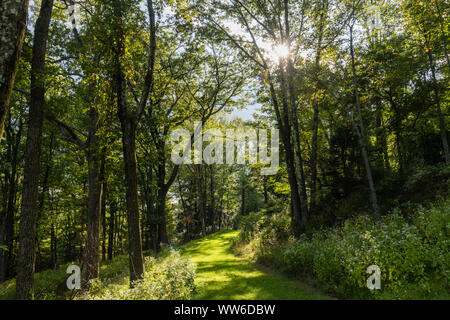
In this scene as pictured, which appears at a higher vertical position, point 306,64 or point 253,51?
point 253,51

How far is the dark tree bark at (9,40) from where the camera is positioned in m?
3.21

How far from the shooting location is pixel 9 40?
326 cm

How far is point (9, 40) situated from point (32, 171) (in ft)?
15.4

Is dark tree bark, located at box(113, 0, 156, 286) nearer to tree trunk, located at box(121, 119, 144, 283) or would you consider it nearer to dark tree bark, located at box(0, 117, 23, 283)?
tree trunk, located at box(121, 119, 144, 283)

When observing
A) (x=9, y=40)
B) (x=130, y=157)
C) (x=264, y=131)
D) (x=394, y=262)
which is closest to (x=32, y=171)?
(x=130, y=157)

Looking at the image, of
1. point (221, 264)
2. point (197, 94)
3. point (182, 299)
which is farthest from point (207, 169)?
point (182, 299)

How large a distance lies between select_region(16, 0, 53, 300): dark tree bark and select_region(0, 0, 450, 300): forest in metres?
0.04

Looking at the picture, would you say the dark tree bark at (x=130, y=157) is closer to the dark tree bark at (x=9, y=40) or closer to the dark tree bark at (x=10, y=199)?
the dark tree bark at (x=9, y=40)

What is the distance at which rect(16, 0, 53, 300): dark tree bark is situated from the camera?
628 cm

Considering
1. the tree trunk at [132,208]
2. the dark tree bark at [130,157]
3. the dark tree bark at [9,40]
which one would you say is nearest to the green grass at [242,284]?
the tree trunk at [132,208]

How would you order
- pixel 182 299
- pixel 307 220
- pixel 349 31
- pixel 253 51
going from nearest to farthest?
pixel 182 299, pixel 349 31, pixel 307 220, pixel 253 51

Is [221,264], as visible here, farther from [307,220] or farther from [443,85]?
[443,85]

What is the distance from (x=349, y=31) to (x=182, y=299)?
455 inches

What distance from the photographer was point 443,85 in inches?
416
